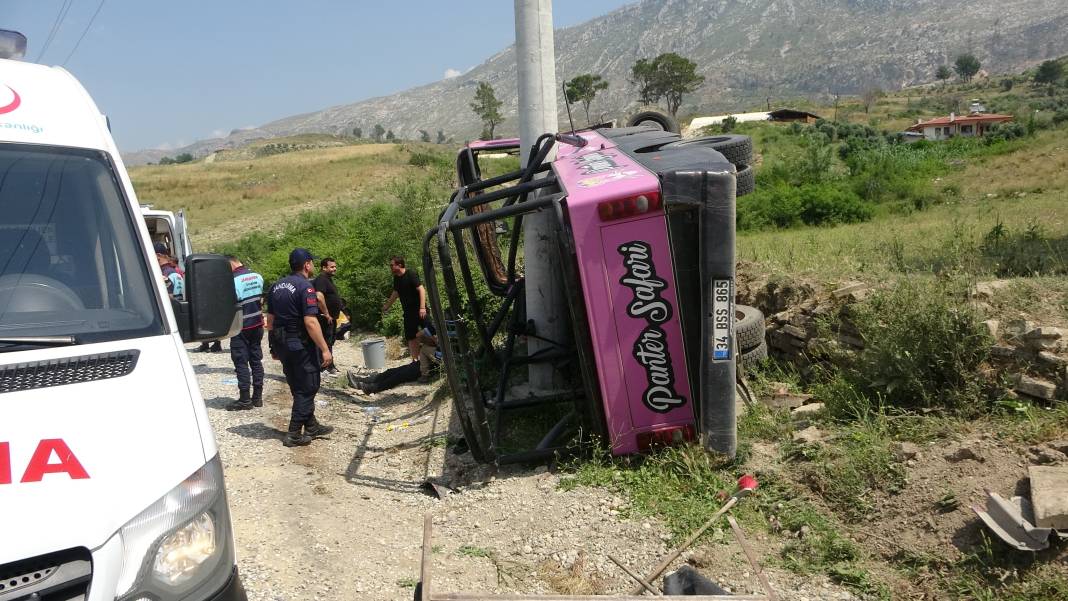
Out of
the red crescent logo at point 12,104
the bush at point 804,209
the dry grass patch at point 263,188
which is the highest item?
→ the red crescent logo at point 12,104

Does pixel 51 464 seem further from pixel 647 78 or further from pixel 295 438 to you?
pixel 647 78

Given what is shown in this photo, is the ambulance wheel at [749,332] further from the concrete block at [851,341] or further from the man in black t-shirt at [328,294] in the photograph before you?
the man in black t-shirt at [328,294]

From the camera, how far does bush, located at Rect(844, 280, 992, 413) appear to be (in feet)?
16.7

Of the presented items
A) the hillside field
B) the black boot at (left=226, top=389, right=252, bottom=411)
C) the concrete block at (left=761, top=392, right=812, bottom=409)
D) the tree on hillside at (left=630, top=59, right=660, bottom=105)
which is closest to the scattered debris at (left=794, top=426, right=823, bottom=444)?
the hillside field

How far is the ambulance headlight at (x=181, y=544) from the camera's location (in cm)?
237

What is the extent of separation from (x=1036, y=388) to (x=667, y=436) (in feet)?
7.80

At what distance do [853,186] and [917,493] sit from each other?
57.4 feet

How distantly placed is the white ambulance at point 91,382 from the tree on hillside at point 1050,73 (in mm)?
106865

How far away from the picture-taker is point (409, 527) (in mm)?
5191

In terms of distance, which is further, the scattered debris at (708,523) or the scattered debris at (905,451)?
the scattered debris at (905,451)

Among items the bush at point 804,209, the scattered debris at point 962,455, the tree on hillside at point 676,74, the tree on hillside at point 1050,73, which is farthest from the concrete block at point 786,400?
the tree on hillside at point 1050,73

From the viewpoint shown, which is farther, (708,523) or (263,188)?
(263,188)

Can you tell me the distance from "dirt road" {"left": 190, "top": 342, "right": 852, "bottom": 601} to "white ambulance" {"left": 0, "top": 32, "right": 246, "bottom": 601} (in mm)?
1705

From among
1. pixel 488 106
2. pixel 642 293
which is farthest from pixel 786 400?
pixel 488 106
